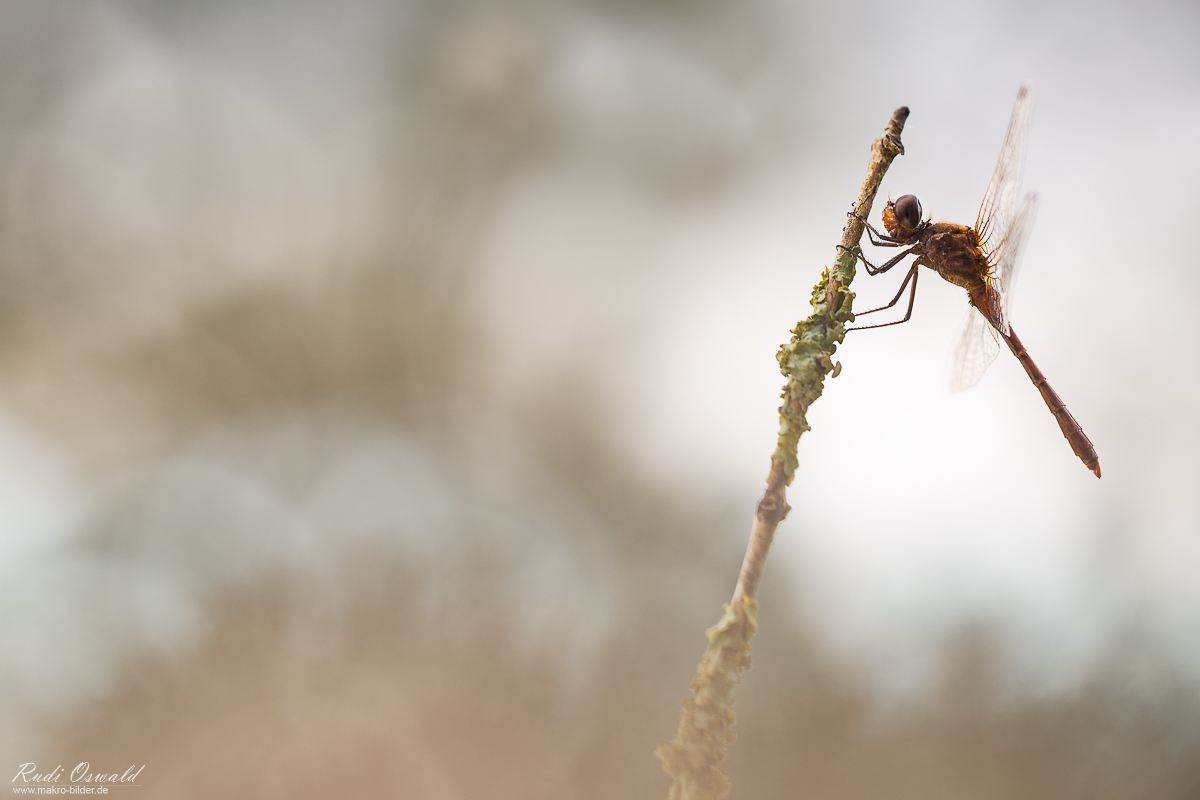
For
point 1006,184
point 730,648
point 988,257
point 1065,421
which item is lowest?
point 730,648

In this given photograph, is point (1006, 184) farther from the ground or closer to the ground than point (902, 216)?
→ farther from the ground

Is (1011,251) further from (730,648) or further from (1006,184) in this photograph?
(730,648)

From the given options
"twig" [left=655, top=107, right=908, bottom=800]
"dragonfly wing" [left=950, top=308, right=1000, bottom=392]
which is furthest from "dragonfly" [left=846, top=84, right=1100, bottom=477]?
"twig" [left=655, top=107, right=908, bottom=800]

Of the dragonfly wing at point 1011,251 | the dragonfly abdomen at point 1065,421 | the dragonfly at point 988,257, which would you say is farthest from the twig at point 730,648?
the dragonfly abdomen at point 1065,421

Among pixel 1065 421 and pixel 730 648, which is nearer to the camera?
pixel 730 648

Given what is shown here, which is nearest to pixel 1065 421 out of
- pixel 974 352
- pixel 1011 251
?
pixel 974 352

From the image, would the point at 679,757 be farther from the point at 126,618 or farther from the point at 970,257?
the point at 126,618
